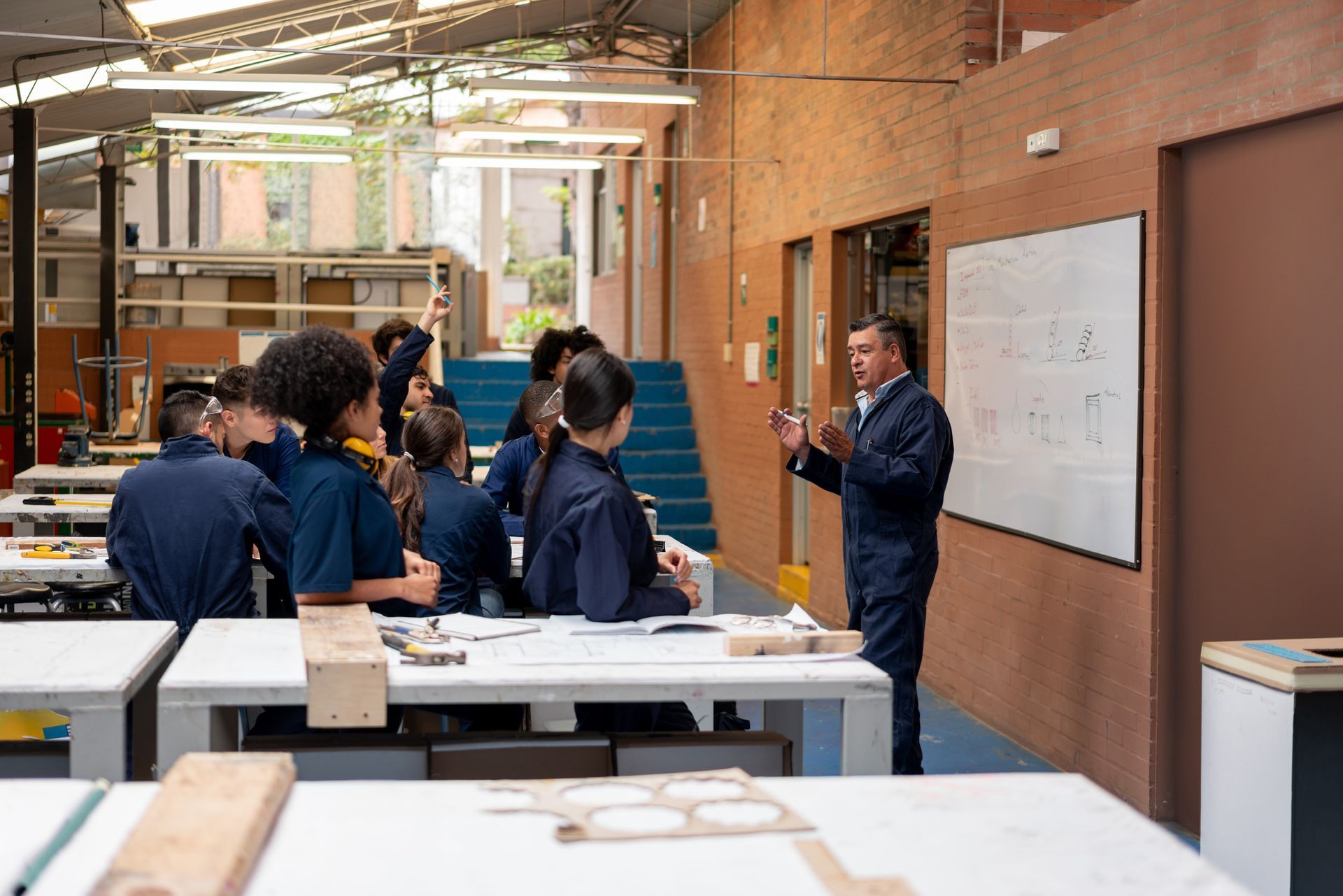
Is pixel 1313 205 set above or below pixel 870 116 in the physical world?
below

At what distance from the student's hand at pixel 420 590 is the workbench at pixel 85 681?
567mm

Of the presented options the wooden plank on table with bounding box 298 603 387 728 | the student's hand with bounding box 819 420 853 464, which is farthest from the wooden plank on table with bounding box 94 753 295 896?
the student's hand with bounding box 819 420 853 464

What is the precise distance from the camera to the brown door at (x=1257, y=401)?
12.9 feet

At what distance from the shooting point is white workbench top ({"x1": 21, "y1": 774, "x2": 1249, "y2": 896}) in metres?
1.83

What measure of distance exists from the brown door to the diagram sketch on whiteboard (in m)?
0.40

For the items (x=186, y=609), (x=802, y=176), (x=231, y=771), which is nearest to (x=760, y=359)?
(x=802, y=176)

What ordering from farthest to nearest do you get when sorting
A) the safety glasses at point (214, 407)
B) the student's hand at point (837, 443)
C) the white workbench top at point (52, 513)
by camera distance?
the white workbench top at point (52, 513)
the safety glasses at point (214, 407)
the student's hand at point (837, 443)

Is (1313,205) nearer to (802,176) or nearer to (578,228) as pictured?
(802,176)

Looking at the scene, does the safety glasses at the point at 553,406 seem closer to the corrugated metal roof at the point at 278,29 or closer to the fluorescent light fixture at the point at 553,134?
the fluorescent light fixture at the point at 553,134

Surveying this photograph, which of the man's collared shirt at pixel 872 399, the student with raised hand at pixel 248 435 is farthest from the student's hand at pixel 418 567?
the man's collared shirt at pixel 872 399

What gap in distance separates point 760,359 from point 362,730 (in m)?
6.72

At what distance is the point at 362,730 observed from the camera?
337 cm

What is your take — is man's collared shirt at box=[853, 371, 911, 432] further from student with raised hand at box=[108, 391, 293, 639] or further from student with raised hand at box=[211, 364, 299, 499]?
student with raised hand at box=[108, 391, 293, 639]

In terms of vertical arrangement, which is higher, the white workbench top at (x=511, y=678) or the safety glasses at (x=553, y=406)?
the safety glasses at (x=553, y=406)
